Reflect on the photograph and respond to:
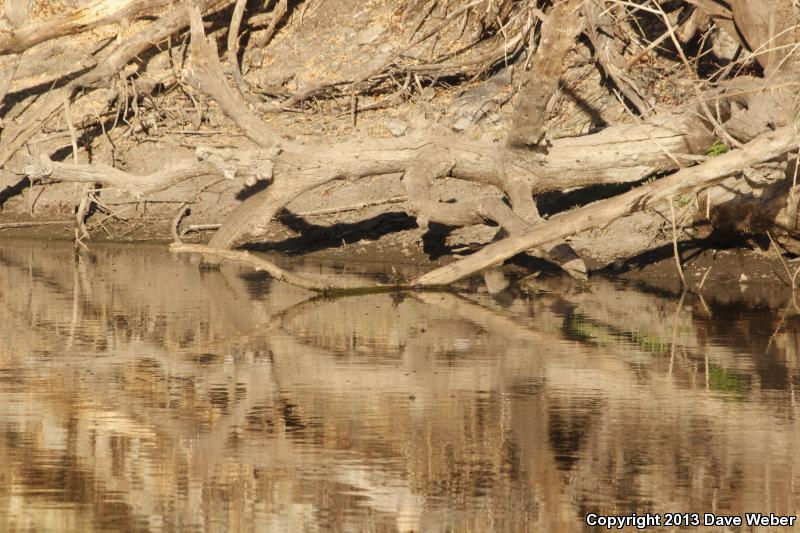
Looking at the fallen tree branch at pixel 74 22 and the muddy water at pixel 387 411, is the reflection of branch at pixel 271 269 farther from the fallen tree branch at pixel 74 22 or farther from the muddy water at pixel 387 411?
the fallen tree branch at pixel 74 22

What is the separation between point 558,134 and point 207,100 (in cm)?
415

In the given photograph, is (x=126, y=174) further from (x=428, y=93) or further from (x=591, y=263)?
(x=428, y=93)

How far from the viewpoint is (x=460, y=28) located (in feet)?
49.6

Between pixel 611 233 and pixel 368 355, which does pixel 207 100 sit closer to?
pixel 611 233

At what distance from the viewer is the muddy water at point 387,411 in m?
4.95

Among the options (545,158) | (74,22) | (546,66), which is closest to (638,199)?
(546,66)

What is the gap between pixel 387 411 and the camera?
6.33 metres

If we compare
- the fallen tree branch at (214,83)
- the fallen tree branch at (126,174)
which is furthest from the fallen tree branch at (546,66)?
the fallen tree branch at (126,174)

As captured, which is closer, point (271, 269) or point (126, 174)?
point (271, 269)

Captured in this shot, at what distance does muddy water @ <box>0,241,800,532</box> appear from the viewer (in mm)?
4945

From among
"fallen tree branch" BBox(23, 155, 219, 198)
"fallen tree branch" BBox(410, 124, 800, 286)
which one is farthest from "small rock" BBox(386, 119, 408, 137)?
"fallen tree branch" BBox(410, 124, 800, 286)

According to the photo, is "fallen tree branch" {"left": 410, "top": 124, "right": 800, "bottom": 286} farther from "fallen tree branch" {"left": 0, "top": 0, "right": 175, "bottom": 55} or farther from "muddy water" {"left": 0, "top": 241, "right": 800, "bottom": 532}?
"fallen tree branch" {"left": 0, "top": 0, "right": 175, "bottom": 55}

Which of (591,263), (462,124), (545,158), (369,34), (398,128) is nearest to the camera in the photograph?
(545,158)

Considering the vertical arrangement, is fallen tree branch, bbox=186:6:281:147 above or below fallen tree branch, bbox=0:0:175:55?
below
